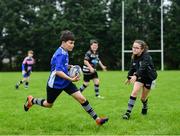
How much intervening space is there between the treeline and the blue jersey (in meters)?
41.9

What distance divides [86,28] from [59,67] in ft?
147

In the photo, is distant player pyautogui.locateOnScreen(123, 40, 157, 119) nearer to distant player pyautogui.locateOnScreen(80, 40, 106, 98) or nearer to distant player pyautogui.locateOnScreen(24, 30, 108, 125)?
distant player pyautogui.locateOnScreen(24, 30, 108, 125)

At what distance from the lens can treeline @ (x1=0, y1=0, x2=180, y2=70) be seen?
51.1 m

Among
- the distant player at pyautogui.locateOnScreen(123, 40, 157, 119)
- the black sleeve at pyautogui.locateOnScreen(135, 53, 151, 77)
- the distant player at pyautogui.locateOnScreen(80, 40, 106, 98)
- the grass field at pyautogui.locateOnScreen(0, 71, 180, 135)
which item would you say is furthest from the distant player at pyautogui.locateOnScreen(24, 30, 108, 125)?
the distant player at pyautogui.locateOnScreen(80, 40, 106, 98)

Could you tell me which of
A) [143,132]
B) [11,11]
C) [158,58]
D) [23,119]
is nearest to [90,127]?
[143,132]

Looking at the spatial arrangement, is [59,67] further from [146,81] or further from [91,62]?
[91,62]

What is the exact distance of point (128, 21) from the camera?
52.4 meters

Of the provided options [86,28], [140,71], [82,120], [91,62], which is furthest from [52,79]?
Result: [86,28]

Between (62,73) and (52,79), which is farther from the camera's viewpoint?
(52,79)

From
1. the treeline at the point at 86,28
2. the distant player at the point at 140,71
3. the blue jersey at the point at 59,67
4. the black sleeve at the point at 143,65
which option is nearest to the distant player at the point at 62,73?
the blue jersey at the point at 59,67

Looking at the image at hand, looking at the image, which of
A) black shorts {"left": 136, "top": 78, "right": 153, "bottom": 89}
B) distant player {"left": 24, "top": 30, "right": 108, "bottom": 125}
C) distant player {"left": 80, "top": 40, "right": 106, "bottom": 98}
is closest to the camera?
distant player {"left": 24, "top": 30, "right": 108, "bottom": 125}

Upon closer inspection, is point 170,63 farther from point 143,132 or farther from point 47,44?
point 143,132

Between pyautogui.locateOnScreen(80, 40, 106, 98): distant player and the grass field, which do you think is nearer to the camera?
the grass field

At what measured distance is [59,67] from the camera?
7.89 metres
